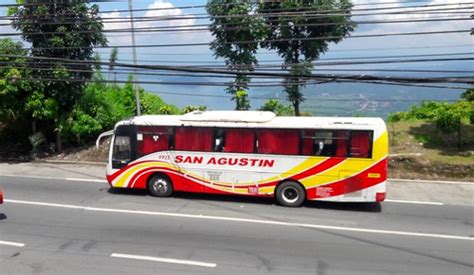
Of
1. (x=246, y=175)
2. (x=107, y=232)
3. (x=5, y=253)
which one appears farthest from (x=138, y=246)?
(x=246, y=175)

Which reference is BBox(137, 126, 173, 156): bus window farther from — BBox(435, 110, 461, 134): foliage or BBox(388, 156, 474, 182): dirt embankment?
BBox(435, 110, 461, 134): foliage

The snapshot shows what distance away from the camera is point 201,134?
43.5 ft

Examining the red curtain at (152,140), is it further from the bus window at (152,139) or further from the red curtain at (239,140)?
the red curtain at (239,140)

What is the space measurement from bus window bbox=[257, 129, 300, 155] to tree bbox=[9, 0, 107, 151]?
8961mm

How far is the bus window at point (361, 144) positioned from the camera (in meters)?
12.0

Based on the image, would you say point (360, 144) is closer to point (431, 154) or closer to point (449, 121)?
point (431, 154)

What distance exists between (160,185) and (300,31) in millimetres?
8378

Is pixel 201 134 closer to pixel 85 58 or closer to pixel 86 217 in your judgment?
pixel 86 217

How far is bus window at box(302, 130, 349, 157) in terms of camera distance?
40.1 ft

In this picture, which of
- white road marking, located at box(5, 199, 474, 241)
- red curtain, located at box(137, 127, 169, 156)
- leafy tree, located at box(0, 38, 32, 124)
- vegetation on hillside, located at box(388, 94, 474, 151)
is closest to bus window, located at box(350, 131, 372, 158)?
white road marking, located at box(5, 199, 474, 241)

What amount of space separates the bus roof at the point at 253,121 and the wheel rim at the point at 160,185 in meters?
1.72

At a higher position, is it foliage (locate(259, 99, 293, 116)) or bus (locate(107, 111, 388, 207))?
foliage (locate(259, 99, 293, 116))

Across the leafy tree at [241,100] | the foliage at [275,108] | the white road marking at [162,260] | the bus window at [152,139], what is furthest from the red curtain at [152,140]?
the foliage at [275,108]

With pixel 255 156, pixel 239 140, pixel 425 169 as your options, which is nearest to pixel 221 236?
pixel 255 156
